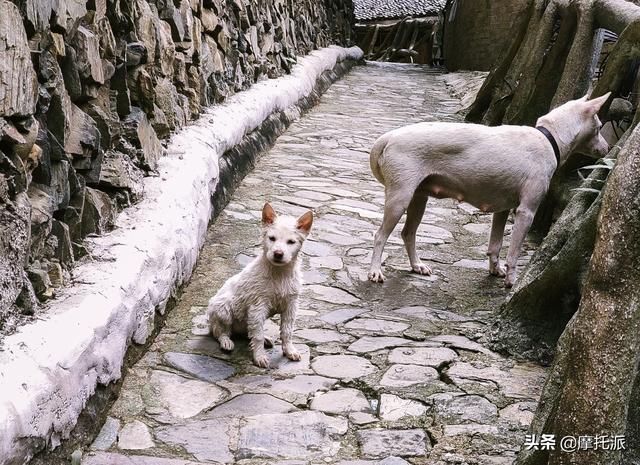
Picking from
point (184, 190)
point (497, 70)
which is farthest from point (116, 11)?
point (497, 70)

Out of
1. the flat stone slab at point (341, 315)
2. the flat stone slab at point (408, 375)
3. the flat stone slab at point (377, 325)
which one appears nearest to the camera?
the flat stone slab at point (408, 375)

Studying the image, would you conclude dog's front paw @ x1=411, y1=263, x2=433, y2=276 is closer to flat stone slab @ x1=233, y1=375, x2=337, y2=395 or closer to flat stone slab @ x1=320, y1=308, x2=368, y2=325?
flat stone slab @ x1=320, y1=308, x2=368, y2=325

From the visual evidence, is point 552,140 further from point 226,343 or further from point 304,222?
point 226,343

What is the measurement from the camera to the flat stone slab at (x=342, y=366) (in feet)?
13.8

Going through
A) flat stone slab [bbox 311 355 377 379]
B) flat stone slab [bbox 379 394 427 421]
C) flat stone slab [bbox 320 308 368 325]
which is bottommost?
flat stone slab [bbox 320 308 368 325]

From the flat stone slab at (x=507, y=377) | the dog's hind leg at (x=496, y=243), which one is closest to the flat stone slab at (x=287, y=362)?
the flat stone slab at (x=507, y=377)

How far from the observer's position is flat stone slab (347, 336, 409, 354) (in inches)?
178

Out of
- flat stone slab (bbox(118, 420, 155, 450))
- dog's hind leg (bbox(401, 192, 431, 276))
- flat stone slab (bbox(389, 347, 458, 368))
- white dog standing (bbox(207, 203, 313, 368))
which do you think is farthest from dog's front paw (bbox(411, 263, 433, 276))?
flat stone slab (bbox(118, 420, 155, 450))

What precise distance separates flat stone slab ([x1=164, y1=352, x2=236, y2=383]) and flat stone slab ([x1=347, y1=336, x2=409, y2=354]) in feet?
2.36

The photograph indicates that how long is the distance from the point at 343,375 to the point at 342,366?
12 cm

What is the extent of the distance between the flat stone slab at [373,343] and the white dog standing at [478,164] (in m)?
0.99

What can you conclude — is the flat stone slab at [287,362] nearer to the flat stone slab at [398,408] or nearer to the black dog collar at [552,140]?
the flat stone slab at [398,408]

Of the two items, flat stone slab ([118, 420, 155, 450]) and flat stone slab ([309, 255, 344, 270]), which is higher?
flat stone slab ([118, 420, 155, 450])

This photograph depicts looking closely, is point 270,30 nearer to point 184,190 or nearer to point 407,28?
point 184,190
